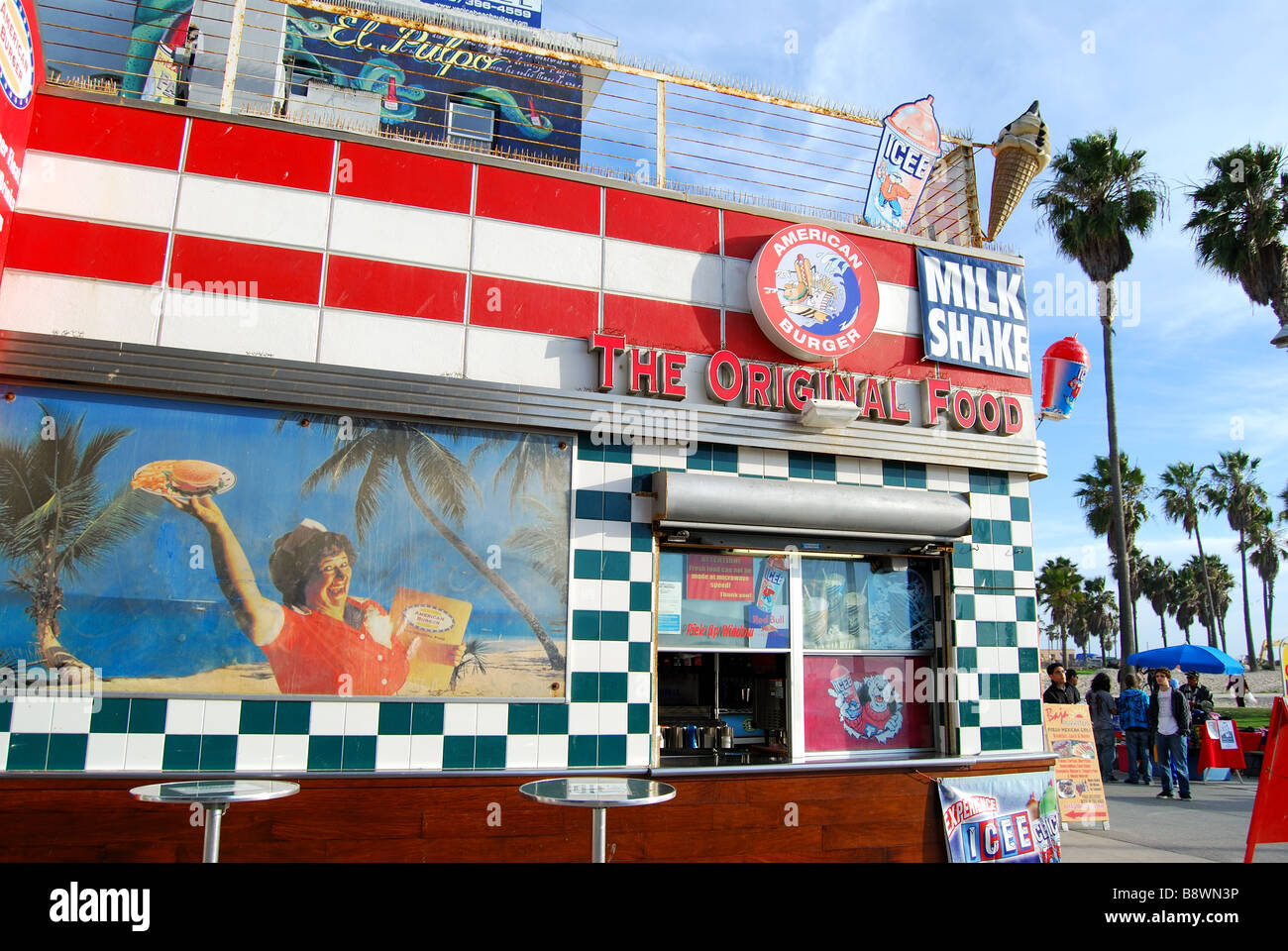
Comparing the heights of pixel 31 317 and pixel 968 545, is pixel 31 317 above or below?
above

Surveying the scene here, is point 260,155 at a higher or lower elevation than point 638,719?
higher

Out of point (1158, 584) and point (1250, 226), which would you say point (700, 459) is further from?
point (1158, 584)

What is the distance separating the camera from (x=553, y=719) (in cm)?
638

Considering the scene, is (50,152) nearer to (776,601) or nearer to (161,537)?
(161,537)

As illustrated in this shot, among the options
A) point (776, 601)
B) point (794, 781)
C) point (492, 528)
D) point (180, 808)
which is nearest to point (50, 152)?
point (492, 528)

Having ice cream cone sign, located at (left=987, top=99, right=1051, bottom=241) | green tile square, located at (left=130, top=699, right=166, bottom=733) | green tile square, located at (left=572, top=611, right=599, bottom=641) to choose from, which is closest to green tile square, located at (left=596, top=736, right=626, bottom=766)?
green tile square, located at (left=572, top=611, right=599, bottom=641)

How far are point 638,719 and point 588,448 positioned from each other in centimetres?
216

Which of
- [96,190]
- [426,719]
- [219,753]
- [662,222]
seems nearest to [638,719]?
[426,719]

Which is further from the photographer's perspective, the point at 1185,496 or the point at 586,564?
the point at 1185,496

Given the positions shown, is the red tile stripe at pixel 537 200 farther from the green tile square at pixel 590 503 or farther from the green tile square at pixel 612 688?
the green tile square at pixel 612 688

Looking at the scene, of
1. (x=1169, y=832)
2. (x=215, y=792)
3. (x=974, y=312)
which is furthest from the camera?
(x=1169, y=832)

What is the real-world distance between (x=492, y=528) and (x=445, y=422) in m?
0.89
